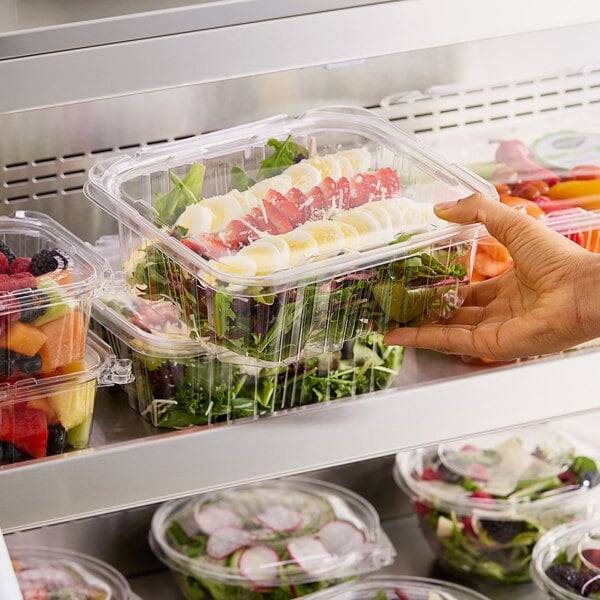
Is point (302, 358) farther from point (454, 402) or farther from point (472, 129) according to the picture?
point (472, 129)

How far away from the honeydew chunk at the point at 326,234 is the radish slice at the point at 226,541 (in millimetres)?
789

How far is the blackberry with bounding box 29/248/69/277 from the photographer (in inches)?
45.3

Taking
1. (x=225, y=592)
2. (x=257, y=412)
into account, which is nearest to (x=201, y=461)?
(x=257, y=412)

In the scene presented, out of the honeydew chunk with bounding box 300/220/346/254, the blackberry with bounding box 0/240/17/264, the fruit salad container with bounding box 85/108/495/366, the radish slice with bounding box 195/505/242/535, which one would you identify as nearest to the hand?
the fruit salad container with bounding box 85/108/495/366

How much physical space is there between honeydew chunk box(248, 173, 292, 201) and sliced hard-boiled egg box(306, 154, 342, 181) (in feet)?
0.15

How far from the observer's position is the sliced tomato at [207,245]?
1.11 m

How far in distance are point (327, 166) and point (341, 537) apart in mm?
800

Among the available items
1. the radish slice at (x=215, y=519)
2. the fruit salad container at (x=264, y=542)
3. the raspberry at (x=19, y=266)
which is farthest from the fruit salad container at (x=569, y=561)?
the raspberry at (x=19, y=266)

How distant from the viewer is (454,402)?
50.3 inches

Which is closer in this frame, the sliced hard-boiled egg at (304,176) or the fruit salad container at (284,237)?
the fruit salad container at (284,237)

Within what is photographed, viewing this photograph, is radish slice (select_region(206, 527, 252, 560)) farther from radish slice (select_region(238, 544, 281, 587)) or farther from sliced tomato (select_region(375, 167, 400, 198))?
sliced tomato (select_region(375, 167, 400, 198))

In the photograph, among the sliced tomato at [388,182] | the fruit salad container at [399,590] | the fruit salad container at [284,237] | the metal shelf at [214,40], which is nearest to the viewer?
the metal shelf at [214,40]

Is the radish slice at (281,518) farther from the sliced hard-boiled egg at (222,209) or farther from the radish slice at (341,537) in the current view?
the sliced hard-boiled egg at (222,209)

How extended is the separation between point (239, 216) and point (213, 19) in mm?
235
